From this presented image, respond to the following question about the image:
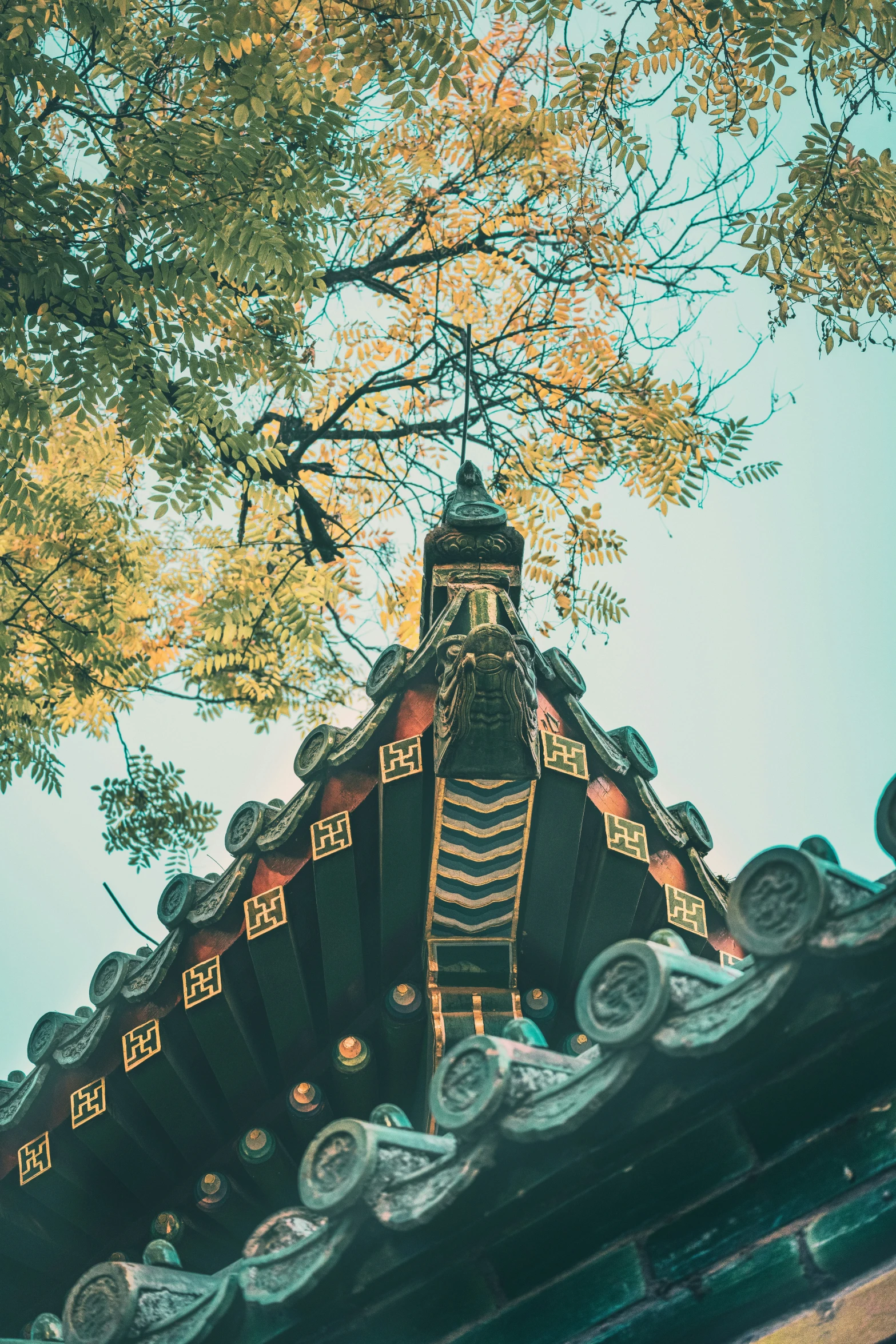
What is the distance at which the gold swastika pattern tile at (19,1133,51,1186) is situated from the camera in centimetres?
473

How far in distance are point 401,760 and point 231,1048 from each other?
1403mm

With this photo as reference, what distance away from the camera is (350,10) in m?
5.96

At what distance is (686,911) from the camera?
15.3 ft

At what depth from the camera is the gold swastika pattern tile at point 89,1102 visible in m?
4.71

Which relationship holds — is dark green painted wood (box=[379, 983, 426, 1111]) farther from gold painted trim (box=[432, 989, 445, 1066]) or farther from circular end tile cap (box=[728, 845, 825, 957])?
circular end tile cap (box=[728, 845, 825, 957])

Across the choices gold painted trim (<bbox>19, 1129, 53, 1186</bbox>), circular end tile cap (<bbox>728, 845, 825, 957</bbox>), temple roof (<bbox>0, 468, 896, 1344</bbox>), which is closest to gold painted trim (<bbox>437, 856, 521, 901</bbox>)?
temple roof (<bbox>0, 468, 896, 1344</bbox>)

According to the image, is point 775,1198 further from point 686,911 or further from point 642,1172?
point 686,911

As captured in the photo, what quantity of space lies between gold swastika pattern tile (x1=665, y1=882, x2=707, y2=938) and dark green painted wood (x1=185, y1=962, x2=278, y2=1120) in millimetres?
1580

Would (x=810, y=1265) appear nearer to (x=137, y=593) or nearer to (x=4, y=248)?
(x=4, y=248)

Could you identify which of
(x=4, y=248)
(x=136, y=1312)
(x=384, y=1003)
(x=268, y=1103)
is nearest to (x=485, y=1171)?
(x=136, y=1312)

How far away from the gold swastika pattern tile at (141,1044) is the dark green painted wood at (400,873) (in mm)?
918

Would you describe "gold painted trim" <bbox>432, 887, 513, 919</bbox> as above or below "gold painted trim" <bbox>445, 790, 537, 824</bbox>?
below

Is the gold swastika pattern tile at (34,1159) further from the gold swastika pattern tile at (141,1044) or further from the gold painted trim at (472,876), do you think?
the gold painted trim at (472,876)

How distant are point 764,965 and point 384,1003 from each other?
2538 mm
